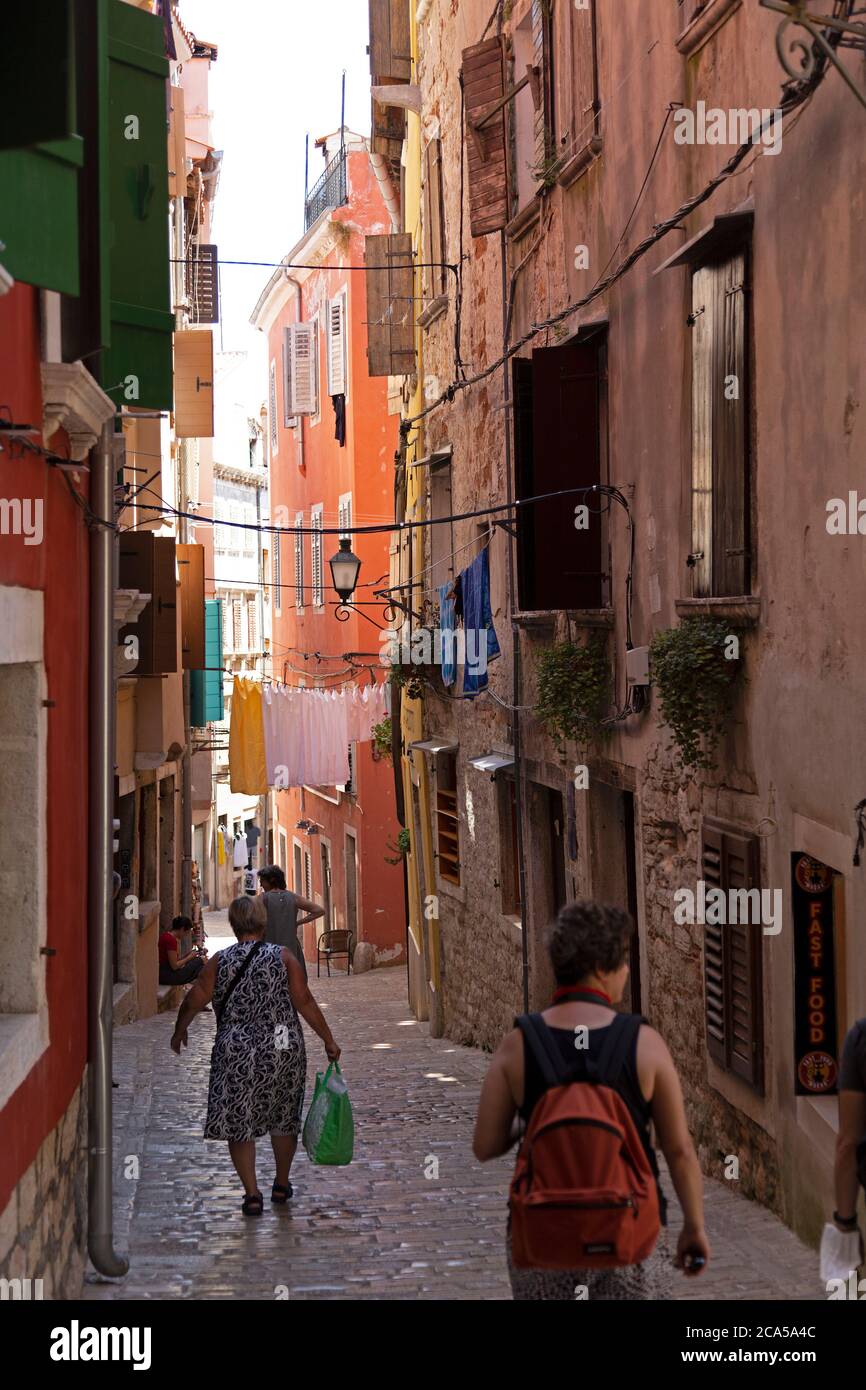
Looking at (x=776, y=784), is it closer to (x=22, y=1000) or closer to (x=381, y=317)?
(x=22, y=1000)

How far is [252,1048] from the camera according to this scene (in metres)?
8.31

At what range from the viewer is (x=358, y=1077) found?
1432 cm

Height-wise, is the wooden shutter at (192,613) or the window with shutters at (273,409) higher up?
the window with shutters at (273,409)

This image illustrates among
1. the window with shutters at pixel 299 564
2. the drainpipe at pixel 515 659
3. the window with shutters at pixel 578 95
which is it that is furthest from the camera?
the window with shutters at pixel 299 564

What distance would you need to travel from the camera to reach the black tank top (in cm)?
410

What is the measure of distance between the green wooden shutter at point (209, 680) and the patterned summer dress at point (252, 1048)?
15235 millimetres

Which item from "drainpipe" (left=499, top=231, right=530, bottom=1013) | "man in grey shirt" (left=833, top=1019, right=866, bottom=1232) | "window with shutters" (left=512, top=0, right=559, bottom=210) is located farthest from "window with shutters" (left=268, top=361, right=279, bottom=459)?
"man in grey shirt" (left=833, top=1019, right=866, bottom=1232)

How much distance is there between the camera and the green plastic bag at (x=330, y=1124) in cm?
840

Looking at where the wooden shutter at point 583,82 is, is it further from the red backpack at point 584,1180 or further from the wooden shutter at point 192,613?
the wooden shutter at point 192,613

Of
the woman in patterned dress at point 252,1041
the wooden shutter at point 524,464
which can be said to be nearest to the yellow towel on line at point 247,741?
the wooden shutter at point 524,464

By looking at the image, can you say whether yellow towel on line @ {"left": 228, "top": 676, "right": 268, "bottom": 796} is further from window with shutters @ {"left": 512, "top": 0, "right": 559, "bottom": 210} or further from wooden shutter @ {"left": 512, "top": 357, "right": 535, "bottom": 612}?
wooden shutter @ {"left": 512, "top": 357, "right": 535, "bottom": 612}

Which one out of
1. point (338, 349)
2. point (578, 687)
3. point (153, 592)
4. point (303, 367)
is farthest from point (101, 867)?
point (303, 367)
